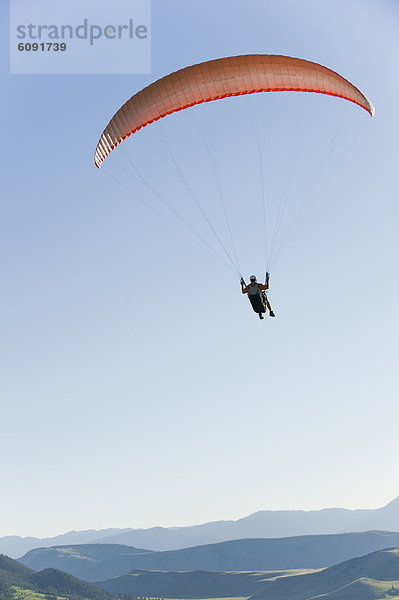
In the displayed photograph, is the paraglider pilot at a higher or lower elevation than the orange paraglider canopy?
lower

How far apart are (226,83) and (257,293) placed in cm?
956

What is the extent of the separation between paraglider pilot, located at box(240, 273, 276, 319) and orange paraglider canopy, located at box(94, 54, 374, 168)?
8510mm

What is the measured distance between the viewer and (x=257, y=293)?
Answer: 94.6 ft

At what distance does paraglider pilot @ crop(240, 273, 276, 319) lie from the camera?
94.6ft

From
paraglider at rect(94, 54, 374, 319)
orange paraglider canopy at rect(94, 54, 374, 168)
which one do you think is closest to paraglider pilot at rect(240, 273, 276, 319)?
paraglider at rect(94, 54, 374, 319)

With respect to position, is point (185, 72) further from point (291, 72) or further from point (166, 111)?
point (291, 72)

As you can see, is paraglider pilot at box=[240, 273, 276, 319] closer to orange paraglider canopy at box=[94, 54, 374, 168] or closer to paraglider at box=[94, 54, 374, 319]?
paraglider at box=[94, 54, 374, 319]

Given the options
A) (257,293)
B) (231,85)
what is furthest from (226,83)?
(257,293)

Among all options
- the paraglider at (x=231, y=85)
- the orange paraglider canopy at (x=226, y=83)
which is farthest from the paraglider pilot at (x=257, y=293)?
the orange paraglider canopy at (x=226, y=83)

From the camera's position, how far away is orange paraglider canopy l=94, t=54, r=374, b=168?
27.2 metres

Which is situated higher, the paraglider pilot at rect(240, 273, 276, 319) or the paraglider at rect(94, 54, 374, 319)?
the paraglider at rect(94, 54, 374, 319)

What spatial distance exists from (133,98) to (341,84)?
9.74m

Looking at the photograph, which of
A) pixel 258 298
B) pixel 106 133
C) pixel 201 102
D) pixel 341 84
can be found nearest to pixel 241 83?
pixel 201 102

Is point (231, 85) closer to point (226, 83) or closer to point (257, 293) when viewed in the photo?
point (226, 83)
